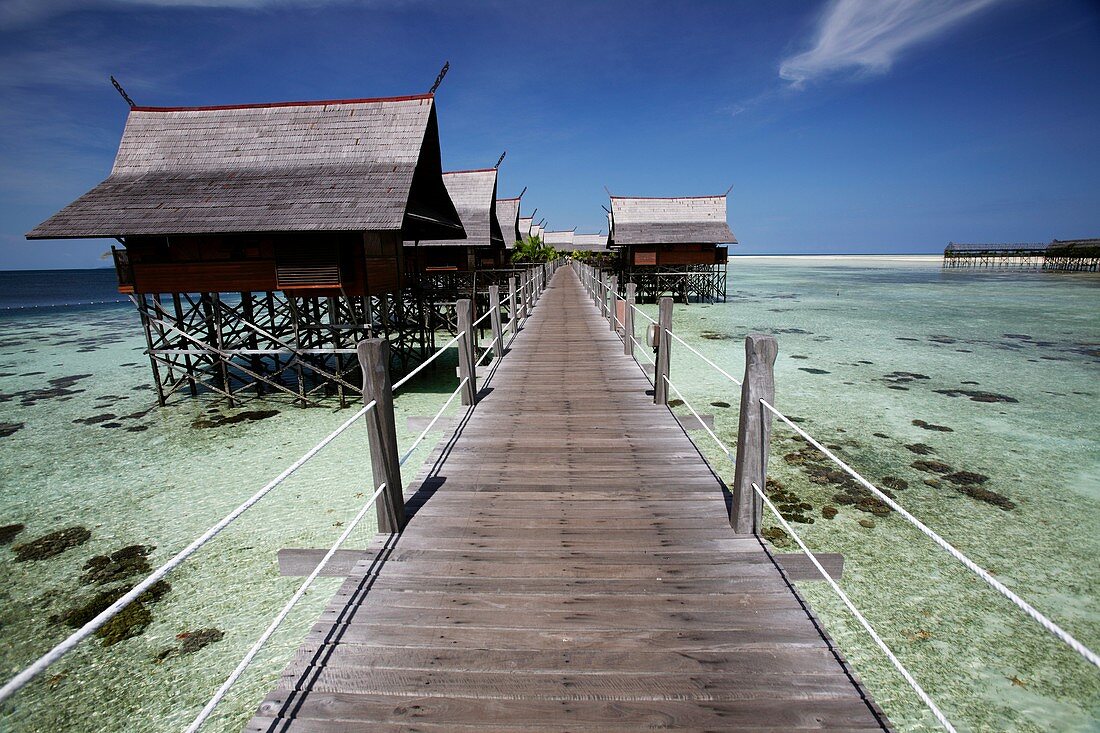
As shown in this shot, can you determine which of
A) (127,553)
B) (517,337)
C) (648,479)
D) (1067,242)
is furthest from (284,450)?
(1067,242)

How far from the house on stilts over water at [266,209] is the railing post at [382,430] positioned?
28.4 ft

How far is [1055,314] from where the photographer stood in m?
28.5

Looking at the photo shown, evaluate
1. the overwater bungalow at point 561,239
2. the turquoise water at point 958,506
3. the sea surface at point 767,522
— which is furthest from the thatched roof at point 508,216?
the overwater bungalow at point 561,239

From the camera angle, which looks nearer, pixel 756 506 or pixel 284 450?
pixel 756 506

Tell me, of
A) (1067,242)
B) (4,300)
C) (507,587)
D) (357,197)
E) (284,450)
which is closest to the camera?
(507,587)

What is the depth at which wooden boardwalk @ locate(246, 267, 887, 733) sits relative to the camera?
2.43 m

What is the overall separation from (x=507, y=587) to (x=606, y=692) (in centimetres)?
96

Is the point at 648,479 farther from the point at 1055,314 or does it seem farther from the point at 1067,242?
the point at 1067,242

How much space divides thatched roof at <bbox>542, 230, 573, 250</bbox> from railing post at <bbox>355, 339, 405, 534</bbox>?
7821 cm

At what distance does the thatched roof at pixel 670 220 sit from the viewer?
33719 mm

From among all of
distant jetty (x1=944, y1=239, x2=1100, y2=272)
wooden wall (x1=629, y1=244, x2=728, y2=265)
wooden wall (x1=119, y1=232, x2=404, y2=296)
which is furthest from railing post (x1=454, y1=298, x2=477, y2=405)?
distant jetty (x1=944, y1=239, x2=1100, y2=272)

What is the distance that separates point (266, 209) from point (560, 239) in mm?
74601

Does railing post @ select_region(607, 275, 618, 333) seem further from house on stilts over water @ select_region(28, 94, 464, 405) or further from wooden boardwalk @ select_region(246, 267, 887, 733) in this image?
wooden boardwalk @ select_region(246, 267, 887, 733)

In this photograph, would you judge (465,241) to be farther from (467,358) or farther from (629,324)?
(467,358)
